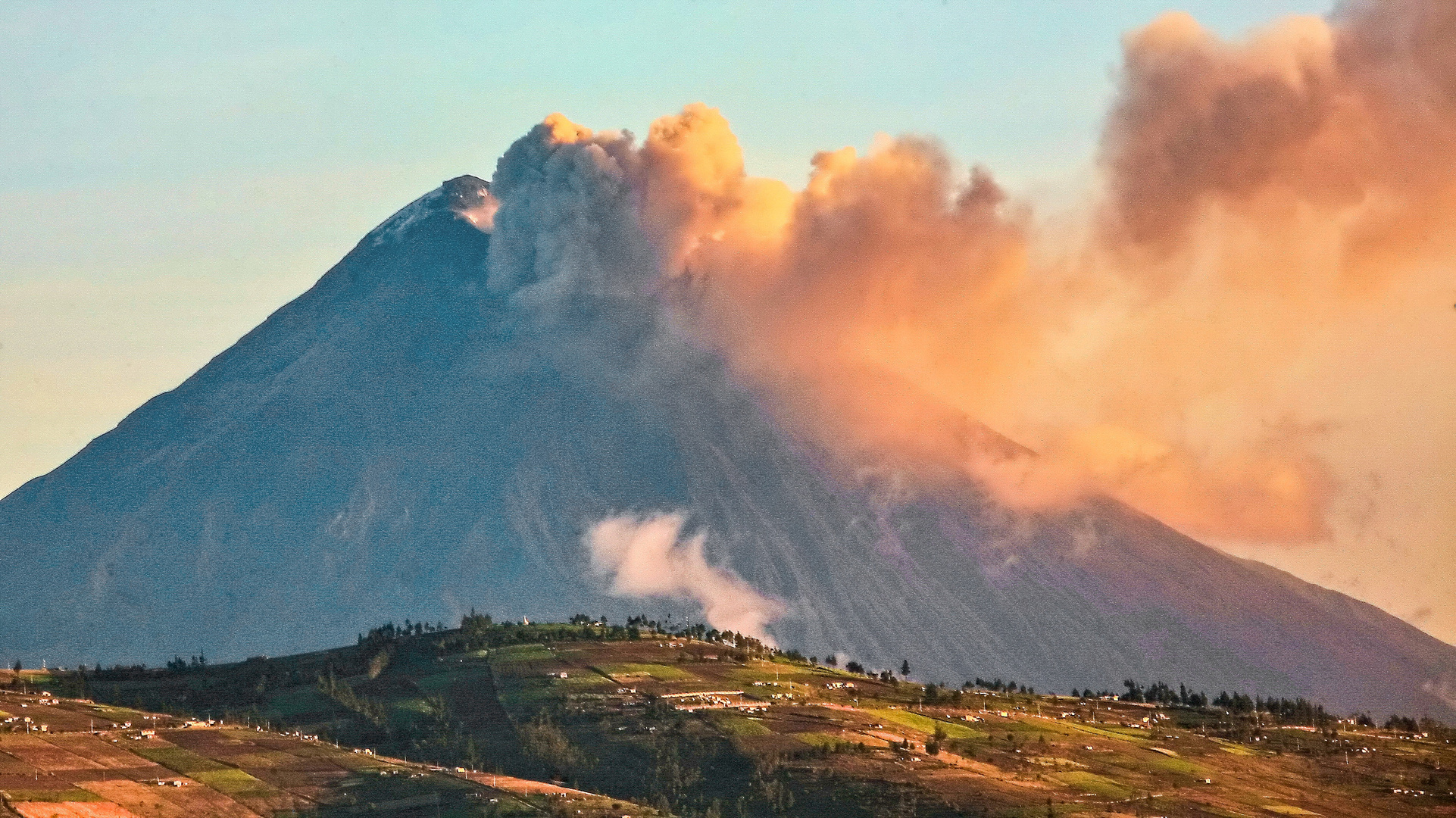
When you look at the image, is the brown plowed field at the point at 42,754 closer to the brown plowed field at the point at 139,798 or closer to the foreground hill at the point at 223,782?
the foreground hill at the point at 223,782

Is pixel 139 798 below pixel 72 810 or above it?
above

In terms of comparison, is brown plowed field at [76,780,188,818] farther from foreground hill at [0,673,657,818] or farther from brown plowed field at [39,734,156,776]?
brown plowed field at [39,734,156,776]

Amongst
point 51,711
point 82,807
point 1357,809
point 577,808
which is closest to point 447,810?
point 577,808

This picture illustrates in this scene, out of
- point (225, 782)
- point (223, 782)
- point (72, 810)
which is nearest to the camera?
point (72, 810)

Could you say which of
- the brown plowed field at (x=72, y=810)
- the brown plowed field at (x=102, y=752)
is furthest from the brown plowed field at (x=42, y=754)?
the brown plowed field at (x=72, y=810)

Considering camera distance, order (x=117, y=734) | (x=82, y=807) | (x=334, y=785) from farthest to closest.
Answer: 1. (x=117, y=734)
2. (x=334, y=785)
3. (x=82, y=807)

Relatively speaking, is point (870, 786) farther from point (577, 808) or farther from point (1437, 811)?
point (1437, 811)

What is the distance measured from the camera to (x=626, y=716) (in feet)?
654

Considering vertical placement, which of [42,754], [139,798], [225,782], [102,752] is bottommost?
[139,798]

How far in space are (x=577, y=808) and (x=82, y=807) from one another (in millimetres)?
31218

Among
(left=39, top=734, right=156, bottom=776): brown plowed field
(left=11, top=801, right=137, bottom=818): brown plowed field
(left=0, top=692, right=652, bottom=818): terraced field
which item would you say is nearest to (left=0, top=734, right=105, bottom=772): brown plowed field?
(left=0, top=692, right=652, bottom=818): terraced field

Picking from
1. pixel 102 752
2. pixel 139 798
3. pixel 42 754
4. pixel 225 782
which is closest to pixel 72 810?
pixel 139 798

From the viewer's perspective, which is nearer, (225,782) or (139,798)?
(139,798)

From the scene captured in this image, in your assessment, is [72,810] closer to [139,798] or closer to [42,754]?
[139,798]
